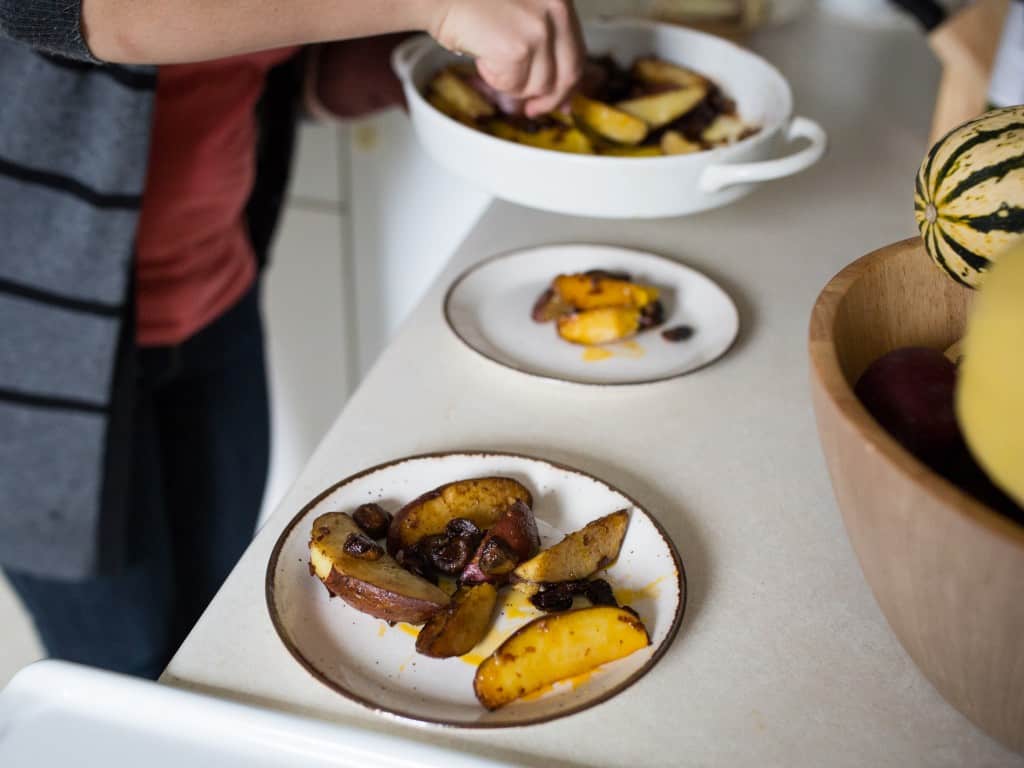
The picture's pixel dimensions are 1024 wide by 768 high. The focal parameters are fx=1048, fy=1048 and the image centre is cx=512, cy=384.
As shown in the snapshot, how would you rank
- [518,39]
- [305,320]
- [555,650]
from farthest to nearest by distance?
[305,320]
[518,39]
[555,650]

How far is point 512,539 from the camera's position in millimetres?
580

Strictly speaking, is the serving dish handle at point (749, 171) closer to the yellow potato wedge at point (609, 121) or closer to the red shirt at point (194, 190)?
the yellow potato wedge at point (609, 121)

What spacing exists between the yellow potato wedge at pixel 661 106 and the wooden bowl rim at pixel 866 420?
0.47m

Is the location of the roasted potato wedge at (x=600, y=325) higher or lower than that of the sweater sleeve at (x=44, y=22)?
lower

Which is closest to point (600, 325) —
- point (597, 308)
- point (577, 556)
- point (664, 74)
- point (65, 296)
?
point (597, 308)

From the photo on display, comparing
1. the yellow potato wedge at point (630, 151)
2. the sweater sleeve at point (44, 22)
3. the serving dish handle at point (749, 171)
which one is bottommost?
the yellow potato wedge at point (630, 151)

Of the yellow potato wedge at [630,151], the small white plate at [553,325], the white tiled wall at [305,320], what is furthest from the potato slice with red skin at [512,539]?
the white tiled wall at [305,320]

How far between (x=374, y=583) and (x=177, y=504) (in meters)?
0.84

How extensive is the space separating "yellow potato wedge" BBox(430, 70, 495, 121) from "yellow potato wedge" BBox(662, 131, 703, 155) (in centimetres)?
16

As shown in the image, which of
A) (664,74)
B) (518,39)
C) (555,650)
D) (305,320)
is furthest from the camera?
(305,320)

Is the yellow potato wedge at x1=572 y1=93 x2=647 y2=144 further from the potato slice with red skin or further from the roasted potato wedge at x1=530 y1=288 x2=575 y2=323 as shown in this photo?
the potato slice with red skin

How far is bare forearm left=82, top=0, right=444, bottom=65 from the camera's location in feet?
2.15

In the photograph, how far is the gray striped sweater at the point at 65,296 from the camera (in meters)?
0.89

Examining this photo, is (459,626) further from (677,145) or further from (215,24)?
(677,145)
